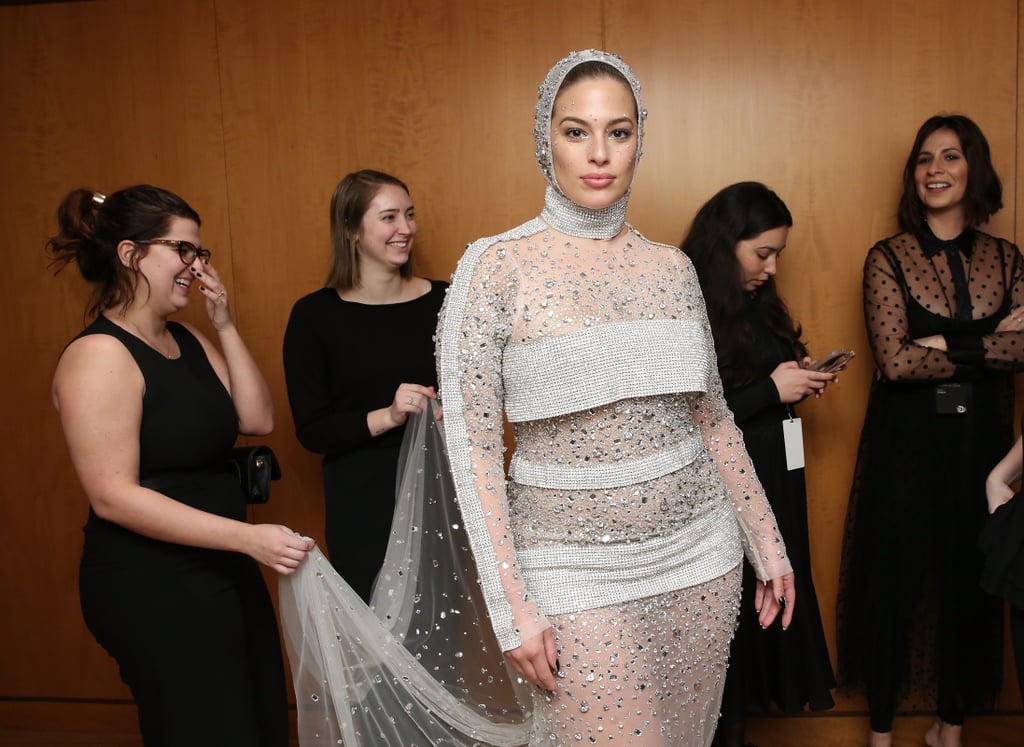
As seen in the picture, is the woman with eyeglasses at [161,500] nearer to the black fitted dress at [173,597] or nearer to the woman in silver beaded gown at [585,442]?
the black fitted dress at [173,597]

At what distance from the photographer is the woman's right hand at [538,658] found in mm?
1477

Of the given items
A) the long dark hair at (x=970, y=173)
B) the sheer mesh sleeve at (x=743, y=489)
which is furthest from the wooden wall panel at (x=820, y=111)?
the sheer mesh sleeve at (x=743, y=489)

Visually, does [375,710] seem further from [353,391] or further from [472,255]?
[353,391]

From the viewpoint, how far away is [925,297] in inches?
116

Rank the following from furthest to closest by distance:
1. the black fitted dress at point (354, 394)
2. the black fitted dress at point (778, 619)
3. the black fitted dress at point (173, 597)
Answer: the black fitted dress at point (778, 619)
the black fitted dress at point (354, 394)
the black fitted dress at point (173, 597)

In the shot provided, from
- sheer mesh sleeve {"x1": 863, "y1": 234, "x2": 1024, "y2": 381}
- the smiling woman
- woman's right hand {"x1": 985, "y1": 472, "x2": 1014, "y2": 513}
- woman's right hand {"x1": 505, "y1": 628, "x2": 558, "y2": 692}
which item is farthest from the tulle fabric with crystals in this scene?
sheer mesh sleeve {"x1": 863, "y1": 234, "x2": 1024, "y2": 381}

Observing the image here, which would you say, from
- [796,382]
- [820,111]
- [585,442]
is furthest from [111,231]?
[820,111]

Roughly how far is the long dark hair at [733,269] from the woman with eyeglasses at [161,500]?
59.6 inches

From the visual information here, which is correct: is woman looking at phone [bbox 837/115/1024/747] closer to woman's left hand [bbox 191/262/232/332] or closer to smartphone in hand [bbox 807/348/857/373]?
smartphone in hand [bbox 807/348/857/373]

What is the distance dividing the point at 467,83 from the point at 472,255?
6.25ft

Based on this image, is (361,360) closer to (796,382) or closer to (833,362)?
(796,382)

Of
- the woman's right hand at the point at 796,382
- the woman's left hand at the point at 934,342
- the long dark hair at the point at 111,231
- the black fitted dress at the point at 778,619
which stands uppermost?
the long dark hair at the point at 111,231

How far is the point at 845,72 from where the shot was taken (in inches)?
125

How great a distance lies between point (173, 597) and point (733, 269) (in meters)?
1.91
